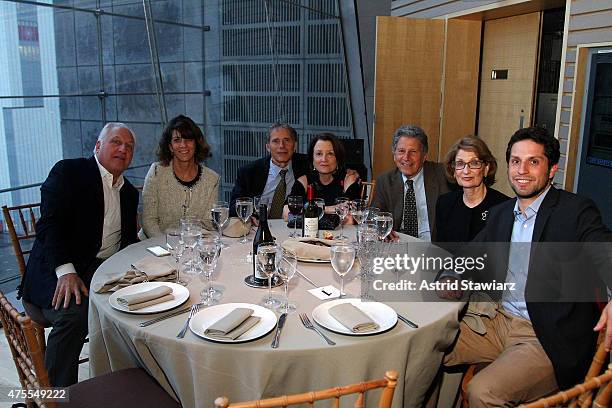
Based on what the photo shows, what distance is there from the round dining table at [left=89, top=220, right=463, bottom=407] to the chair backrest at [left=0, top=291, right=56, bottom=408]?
12.2 inches

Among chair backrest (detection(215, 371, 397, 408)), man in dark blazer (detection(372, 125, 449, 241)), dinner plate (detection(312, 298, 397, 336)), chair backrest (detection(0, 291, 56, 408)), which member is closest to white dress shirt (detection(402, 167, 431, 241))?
man in dark blazer (detection(372, 125, 449, 241))

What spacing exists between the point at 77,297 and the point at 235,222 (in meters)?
0.84

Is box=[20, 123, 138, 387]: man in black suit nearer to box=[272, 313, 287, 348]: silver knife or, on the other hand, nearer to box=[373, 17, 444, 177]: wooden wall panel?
box=[272, 313, 287, 348]: silver knife

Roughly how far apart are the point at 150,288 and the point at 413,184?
72.0 inches

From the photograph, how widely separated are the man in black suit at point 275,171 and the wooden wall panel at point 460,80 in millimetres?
3113

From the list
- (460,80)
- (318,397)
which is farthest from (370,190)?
(318,397)

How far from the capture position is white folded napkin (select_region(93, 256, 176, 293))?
2.04 metres

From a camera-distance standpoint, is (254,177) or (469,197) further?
(254,177)

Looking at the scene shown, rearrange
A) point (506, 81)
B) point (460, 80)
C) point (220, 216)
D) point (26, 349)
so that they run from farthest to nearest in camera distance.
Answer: point (460, 80), point (506, 81), point (220, 216), point (26, 349)

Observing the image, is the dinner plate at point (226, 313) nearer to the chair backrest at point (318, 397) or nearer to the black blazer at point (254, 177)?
the chair backrest at point (318, 397)

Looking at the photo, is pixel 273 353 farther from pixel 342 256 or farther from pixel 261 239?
pixel 261 239

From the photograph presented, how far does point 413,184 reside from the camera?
3.25 metres

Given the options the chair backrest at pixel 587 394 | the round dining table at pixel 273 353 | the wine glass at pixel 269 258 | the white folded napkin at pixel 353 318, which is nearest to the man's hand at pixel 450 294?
the round dining table at pixel 273 353

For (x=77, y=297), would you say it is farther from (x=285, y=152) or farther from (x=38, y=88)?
Answer: (x=38, y=88)
